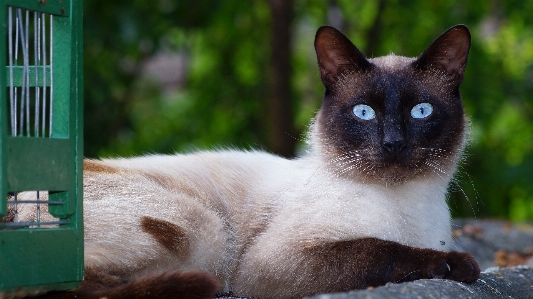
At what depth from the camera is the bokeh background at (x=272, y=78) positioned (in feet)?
21.9

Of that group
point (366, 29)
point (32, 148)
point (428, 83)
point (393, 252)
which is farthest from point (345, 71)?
point (366, 29)

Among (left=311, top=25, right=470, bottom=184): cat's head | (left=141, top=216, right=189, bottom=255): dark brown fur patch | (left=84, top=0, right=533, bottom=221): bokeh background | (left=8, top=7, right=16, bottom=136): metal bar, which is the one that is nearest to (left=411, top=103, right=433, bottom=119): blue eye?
(left=311, top=25, right=470, bottom=184): cat's head

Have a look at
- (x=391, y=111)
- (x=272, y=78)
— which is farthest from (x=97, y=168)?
(x=272, y=78)

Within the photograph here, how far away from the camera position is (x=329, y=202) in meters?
2.90

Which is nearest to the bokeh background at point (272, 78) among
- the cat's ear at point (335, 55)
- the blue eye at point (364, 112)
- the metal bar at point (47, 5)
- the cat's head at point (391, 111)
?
the cat's ear at point (335, 55)

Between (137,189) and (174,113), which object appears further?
(174,113)

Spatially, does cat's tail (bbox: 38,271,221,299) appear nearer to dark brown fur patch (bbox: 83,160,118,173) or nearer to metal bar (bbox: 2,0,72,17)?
dark brown fur patch (bbox: 83,160,118,173)

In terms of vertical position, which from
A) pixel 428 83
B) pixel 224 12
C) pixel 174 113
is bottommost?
pixel 174 113

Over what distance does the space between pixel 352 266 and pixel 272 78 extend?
4696 millimetres

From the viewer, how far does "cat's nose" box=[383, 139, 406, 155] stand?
2.73m

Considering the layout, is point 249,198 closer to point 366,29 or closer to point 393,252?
point 393,252

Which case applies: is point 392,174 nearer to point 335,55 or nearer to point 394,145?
point 394,145

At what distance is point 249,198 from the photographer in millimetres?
3211

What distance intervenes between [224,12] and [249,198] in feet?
14.2
